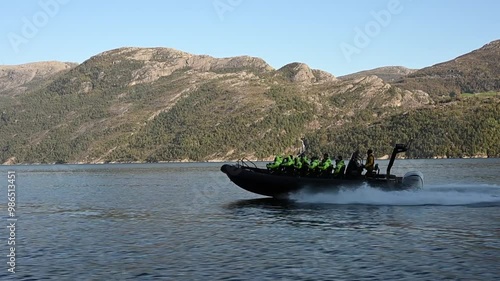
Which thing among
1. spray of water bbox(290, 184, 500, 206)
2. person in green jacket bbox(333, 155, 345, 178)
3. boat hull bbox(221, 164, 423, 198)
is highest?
person in green jacket bbox(333, 155, 345, 178)

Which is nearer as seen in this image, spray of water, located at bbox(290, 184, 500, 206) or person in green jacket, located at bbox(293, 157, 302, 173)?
spray of water, located at bbox(290, 184, 500, 206)

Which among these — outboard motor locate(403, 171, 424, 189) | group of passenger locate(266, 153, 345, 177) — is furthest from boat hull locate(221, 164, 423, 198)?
group of passenger locate(266, 153, 345, 177)

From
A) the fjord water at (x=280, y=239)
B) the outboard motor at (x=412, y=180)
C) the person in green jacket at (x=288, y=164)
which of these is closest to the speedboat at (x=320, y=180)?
the outboard motor at (x=412, y=180)

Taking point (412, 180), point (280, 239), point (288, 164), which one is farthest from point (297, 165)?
point (280, 239)

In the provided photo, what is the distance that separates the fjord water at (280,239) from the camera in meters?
22.5

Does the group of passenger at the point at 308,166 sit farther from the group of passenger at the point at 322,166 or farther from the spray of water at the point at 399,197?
the spray of water at the point at 399,197

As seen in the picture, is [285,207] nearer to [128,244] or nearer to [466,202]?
[466,202]

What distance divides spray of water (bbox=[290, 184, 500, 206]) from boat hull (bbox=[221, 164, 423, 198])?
1.25 ft

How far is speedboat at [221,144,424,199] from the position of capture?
139 feet

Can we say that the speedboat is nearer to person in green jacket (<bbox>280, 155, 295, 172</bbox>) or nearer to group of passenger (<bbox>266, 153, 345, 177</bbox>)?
group of passenger (<bbox>266, 153, 345, 177</bbox>)

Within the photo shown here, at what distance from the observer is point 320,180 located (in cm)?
4372

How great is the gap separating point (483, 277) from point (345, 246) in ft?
24.4

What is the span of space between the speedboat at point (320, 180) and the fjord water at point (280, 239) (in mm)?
622

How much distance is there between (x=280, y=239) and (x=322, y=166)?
49.1ft
